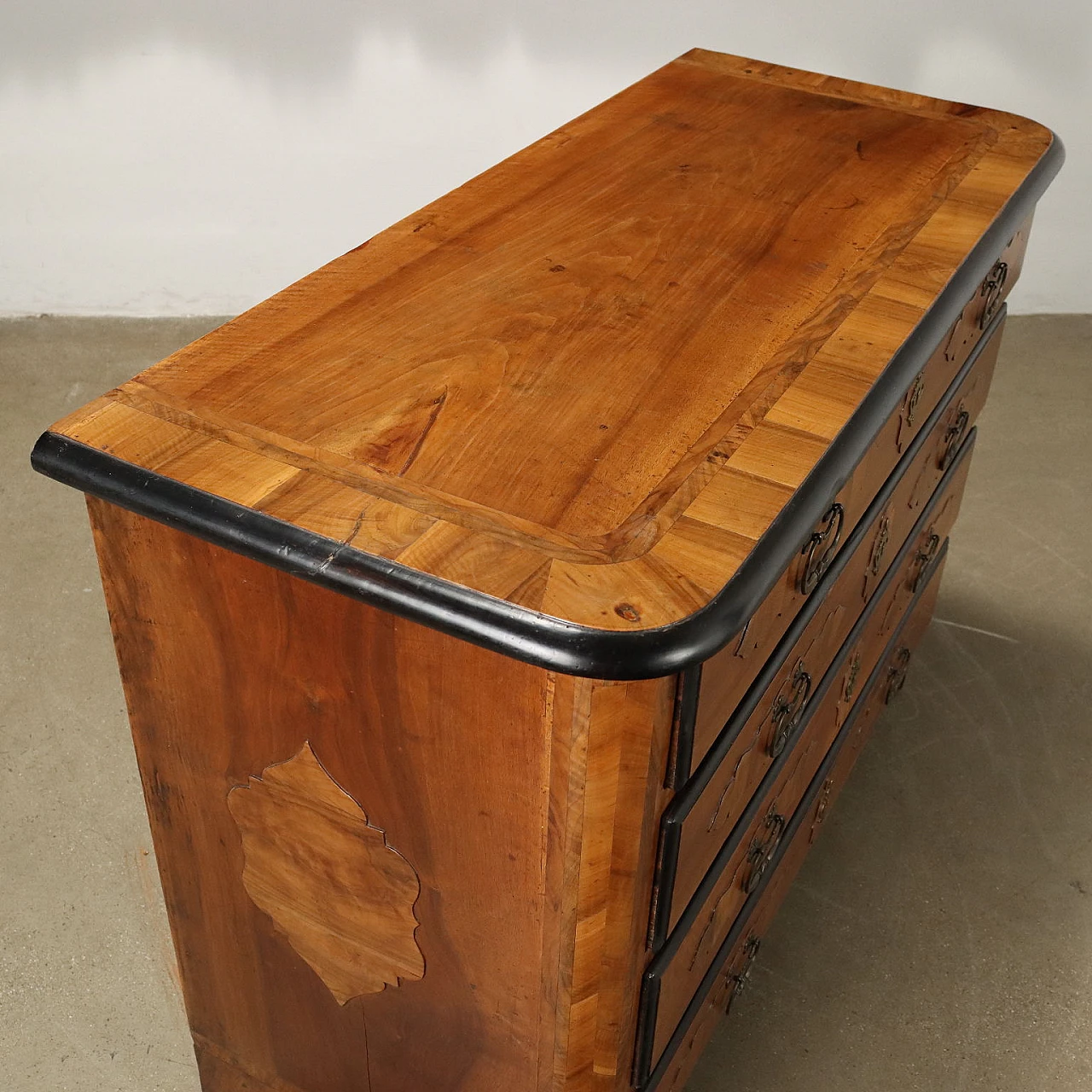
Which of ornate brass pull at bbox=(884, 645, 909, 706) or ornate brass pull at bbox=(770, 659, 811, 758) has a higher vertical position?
ornate brass pull at bbox=(770, 659, 811, 758)

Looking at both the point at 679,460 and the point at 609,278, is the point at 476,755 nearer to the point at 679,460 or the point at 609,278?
the point at 679,460

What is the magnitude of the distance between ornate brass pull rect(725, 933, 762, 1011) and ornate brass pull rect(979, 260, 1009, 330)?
98 centimetres

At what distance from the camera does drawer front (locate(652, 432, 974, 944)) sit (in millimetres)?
1410

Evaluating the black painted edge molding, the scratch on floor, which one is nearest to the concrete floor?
the scratch on floor

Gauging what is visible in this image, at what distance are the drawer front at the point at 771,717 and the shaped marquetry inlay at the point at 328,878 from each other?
11.2 inches

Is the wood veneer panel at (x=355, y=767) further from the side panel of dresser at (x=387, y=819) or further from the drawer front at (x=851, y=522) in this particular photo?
the drawer front at (x=851, y=522)

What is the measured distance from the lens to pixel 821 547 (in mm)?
1474

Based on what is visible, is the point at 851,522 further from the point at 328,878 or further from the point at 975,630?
the point at 975,630


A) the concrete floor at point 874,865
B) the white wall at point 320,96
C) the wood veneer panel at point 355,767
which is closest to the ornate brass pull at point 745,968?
the concrete floor at point 874,865

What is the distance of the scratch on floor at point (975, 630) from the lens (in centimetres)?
277

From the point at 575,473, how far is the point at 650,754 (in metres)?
0.28

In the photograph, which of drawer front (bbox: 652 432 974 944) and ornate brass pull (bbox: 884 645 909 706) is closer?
drawer front (bbox: 652 432 974 944)

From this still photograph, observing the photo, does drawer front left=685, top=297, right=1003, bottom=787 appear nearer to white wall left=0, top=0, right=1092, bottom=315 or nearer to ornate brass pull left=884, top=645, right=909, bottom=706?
ornate brass pull left=884, top=645, right=909, bottom=706

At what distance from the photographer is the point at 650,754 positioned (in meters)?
1.24
